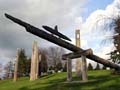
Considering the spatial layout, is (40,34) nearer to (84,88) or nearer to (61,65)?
(84,88)

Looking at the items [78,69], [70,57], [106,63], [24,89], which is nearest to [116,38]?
[106,63]

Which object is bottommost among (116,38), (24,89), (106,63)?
(24,89)

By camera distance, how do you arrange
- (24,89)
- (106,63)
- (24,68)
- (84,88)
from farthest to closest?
(24,68), (24,89), (84,88), (106,63)

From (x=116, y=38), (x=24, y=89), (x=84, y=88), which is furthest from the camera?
(x=24, y=89)

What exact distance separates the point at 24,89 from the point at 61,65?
Result: 1774 inches

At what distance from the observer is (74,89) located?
1567 centimetres

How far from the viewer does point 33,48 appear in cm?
3244

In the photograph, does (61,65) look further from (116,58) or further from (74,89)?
(74,89)

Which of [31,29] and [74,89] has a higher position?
[31,29]

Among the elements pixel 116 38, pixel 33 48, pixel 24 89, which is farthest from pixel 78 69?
pixel 116 38

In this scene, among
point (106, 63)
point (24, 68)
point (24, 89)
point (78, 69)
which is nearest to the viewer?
point (106, 63)

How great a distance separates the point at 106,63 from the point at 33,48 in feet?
61.5

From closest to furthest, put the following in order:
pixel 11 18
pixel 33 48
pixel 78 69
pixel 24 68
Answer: pixel 11 18
pixel 78 69
pixel 33 48
pixel 24 68

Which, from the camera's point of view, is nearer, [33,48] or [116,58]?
[116,58]
